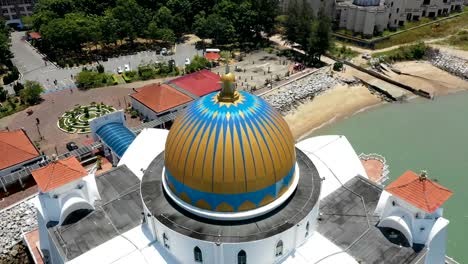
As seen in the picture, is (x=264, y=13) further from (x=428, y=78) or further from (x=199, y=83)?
(x=428, y=78)

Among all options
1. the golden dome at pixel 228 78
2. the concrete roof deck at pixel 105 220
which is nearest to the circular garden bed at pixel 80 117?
the concrete roof deck at pixel 105 220

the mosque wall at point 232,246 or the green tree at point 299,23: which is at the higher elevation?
the green tree at point 299,23

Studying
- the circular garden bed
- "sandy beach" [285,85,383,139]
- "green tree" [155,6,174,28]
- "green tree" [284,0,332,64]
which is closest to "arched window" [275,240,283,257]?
"sandy beach" [285,85,383,139]

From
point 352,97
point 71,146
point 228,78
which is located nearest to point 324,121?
point 352,97

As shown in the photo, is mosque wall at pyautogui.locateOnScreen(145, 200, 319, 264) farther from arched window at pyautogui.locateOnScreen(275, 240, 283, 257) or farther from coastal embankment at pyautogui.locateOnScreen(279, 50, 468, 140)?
coastal embankment at pyautogui.locateOnScreen(279, 50, 468, 140)

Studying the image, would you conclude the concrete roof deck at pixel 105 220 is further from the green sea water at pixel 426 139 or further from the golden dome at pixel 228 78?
the green sea water at pixel 426 139

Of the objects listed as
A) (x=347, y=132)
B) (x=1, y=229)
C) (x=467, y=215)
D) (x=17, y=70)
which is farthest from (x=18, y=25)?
(x=467, y=215)
